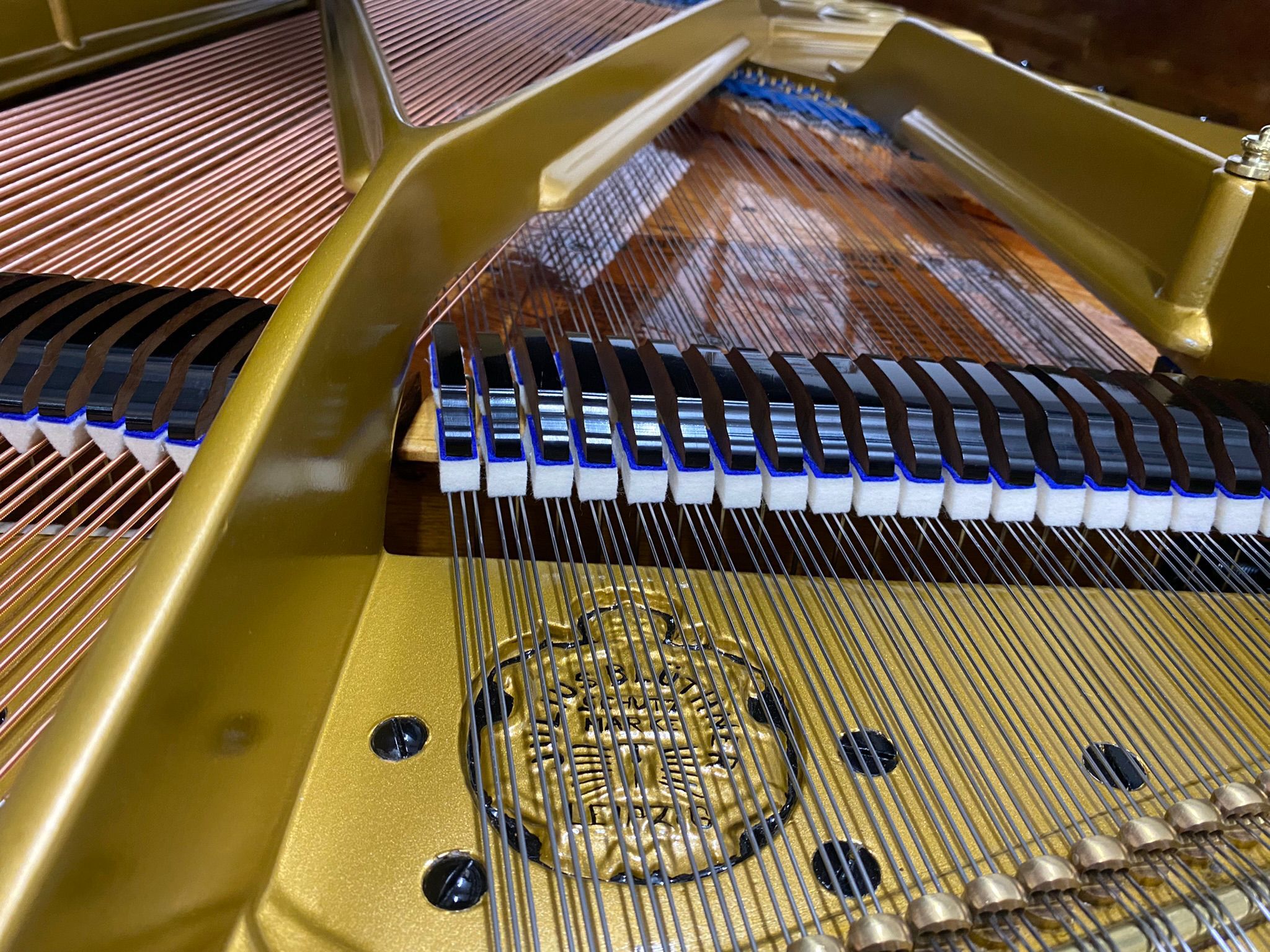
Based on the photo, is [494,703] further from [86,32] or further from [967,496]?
[86,32]

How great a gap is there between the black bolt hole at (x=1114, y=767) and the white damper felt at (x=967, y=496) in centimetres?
33

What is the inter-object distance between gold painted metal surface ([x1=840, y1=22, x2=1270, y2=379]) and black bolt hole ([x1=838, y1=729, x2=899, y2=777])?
0.92m

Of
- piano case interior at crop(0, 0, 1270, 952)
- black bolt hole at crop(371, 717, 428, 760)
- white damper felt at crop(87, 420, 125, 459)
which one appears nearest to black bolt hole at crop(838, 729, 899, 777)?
piano case interior at crop(0, 0, 1270, 952)

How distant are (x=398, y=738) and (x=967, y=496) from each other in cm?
77

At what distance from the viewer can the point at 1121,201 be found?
5.45ft

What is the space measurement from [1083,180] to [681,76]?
1.06 meters

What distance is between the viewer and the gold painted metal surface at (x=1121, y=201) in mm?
1447

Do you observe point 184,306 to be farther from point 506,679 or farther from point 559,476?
point 506,679

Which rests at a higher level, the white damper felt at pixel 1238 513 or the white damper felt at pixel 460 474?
the white damper felt at pixel 460 474

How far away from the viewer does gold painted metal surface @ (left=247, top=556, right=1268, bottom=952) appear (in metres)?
0.80

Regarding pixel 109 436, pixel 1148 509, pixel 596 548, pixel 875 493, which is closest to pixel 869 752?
pixel 875 493

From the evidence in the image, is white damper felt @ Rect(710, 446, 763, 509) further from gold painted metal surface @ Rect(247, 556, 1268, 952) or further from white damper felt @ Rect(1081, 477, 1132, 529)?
white damper felt @ Rect(1081, 477, 1132, 529)

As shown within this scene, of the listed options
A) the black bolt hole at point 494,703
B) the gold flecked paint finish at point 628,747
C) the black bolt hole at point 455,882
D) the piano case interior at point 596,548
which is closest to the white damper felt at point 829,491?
the piano case interior at point 596,548

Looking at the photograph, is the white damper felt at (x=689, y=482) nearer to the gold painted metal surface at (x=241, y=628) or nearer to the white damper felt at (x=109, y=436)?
the gold painted metal surface at (x=241, y=628)
